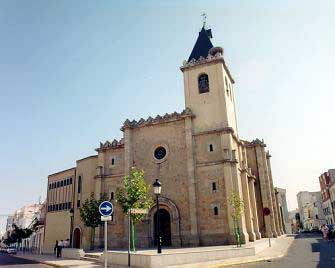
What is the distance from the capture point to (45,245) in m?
40.3

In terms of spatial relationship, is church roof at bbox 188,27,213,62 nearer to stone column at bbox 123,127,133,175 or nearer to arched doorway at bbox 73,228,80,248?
stone column at bbox 123,127,133,175

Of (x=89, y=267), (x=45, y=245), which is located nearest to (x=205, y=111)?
(x=89, y=267)

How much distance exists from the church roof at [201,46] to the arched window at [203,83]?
10.0ft

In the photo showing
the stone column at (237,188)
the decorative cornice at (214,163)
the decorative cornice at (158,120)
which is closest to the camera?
the stone column at (237,188)

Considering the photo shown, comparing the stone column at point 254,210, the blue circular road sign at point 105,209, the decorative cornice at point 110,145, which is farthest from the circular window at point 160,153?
the blue circular road sign at point 105,209

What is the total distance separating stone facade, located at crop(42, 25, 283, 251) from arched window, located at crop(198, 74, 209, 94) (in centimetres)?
11

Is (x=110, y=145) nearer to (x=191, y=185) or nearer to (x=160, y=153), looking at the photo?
(x=160, y=153)

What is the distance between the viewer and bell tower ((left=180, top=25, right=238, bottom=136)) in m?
30.5

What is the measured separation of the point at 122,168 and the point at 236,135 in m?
12.9

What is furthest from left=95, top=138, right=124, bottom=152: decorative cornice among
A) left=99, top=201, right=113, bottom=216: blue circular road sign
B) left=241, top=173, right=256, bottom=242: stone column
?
left=99, top=201, right=113, bottom=216: blue circular road sign

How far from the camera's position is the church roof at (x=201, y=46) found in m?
35.2

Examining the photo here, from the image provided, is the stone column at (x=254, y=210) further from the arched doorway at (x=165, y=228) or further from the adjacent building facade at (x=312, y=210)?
the adjacent building facade at (x=312, y=210)

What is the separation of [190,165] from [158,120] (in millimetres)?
6190

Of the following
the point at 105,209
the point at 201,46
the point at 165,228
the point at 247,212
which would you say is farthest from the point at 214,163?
the point at 105,209
